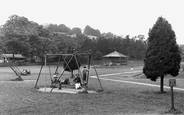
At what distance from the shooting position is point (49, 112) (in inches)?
371

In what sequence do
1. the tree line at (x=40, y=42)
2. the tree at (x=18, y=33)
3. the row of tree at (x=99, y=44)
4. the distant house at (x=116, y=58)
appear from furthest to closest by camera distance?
the distant house at (x=116, y=58) < the tree line at (x=40, y=42) < the tree at (x=18, y=33) < the row of tree at (x=99, y=44)

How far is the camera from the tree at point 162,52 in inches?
594

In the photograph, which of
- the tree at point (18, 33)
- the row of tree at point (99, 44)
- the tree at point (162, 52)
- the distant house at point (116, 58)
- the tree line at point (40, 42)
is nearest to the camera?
the tree at point (162, 52)

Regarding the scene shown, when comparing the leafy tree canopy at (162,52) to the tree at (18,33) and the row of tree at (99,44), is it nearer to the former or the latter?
the row of tree at (99,44)

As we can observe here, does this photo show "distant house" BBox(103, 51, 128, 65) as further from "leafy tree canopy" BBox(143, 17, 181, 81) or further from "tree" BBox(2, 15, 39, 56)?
"leafy tree canopy" BBox(143, 17, 181, 81)

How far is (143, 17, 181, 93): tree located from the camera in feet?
49.5

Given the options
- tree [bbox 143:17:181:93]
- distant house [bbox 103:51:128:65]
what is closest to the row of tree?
tree [bbox 143:17:181:93]

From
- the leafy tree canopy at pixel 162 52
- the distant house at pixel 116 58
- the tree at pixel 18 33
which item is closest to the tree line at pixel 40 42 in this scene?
the tree at pixel 18 33

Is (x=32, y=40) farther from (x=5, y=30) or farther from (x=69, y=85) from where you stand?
(x=69, y=85)

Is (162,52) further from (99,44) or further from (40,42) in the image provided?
(99,44)

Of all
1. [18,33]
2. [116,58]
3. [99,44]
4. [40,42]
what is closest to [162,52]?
[18,33]

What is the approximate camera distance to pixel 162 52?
1522 centimetres

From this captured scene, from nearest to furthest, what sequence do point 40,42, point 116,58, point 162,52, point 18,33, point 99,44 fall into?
point 162,52, point 18,33, point 40,42, point 116,58, point 99,44

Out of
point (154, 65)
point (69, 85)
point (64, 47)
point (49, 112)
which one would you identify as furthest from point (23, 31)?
point (49, 112)
